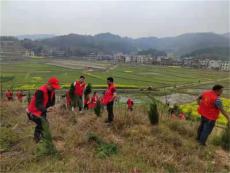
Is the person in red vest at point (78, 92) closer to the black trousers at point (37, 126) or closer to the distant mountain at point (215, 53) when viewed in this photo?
the black trousers at point (37, 126)

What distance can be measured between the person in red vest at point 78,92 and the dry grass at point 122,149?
2.01 meters

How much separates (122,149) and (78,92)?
4481 mm

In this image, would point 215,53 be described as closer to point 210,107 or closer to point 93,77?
point 93,77

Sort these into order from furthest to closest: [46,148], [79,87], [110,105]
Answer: [79,87], [110,105], [46,148]

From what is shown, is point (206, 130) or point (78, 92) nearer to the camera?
point (206, 130)

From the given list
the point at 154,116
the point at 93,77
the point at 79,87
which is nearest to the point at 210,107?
the point at 154,116

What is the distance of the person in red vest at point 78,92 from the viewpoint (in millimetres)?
9609

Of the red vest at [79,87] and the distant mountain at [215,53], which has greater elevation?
the red vest at [79,87]

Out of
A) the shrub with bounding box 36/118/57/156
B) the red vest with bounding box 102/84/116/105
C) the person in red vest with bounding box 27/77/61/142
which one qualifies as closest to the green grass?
the red vest with bounding box 102/84/116/105

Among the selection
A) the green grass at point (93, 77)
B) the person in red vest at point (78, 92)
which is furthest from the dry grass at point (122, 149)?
the green grass at point (93, 77)

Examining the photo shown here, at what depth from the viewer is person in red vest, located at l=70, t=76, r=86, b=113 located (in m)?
9.61

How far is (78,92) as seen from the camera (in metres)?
9.70

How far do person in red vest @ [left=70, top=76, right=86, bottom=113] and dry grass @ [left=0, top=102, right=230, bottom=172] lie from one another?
201cm

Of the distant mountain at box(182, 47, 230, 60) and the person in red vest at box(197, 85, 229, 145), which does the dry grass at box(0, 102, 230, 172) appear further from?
the distant mountain at box(182, 47, 230, 60)
